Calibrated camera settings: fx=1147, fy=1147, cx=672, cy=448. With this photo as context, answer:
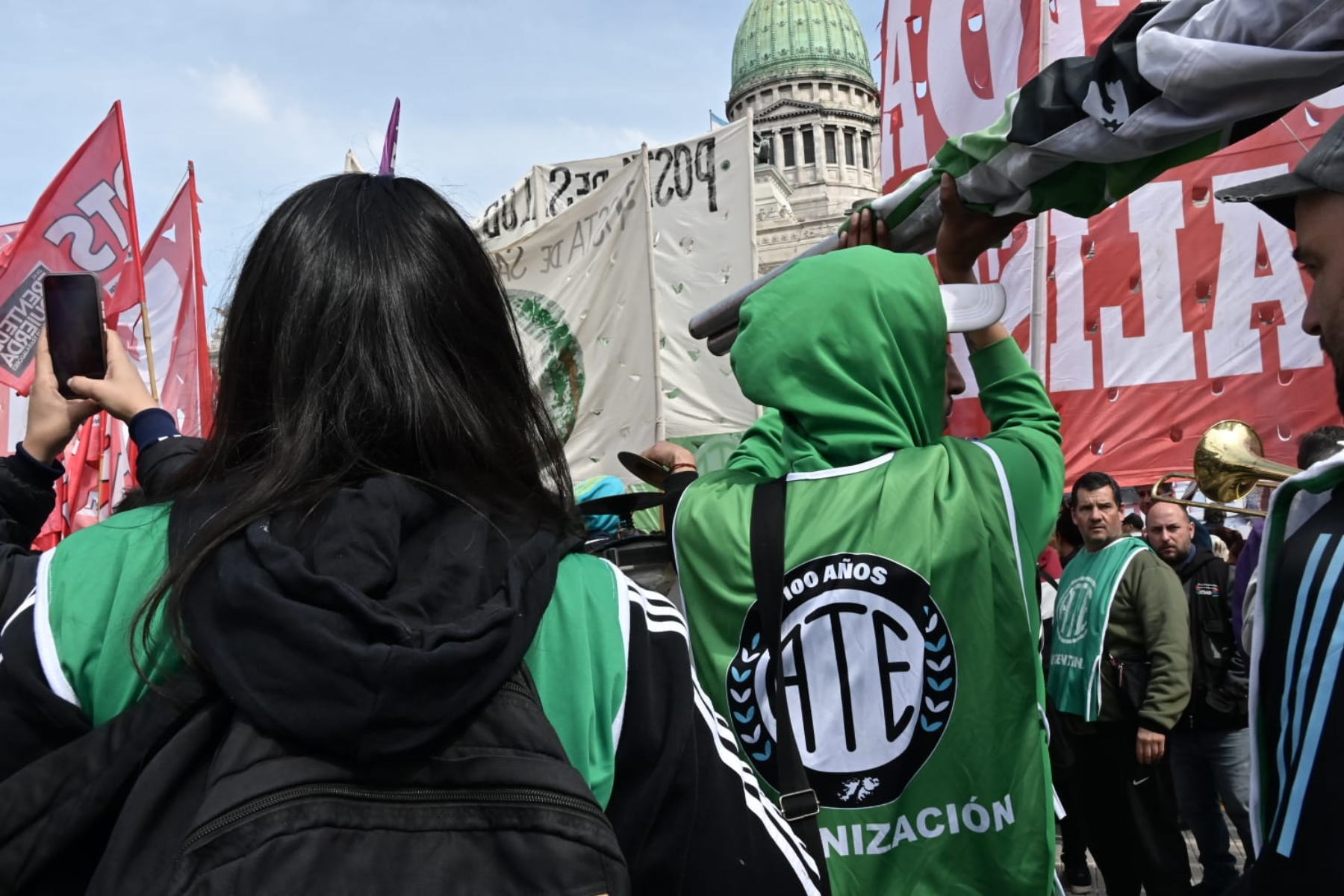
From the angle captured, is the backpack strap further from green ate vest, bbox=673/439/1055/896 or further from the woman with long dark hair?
the woman with long dark hair

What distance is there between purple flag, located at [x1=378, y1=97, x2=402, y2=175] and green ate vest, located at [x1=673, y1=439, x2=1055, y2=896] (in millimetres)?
886

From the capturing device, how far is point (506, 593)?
0.94 metres

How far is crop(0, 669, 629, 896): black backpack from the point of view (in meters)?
0.80

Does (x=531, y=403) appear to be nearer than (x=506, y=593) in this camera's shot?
No

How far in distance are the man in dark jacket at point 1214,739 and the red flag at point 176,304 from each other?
535cm

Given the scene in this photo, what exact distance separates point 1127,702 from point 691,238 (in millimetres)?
4005

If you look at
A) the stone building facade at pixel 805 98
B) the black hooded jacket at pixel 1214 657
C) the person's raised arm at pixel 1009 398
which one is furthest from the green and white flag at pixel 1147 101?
the stone building facade at pixel 805 98

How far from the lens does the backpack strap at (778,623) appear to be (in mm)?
1609

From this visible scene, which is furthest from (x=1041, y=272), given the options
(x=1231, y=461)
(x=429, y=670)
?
(x=429, y=670)

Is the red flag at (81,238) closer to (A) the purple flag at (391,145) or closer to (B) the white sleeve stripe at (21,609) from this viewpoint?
(A) the purple flag at (391,145)

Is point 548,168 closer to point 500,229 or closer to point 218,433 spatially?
point 500,229

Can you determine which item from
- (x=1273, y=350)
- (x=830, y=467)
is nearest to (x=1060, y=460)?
(x=830, y=467)

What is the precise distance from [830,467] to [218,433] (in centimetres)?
112

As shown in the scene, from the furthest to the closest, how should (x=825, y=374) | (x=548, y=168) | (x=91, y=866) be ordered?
(x=548, y=168) < (x=825, y=374) < (x=91, y=866)
